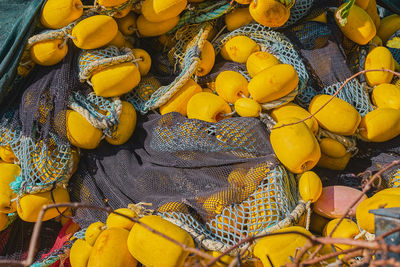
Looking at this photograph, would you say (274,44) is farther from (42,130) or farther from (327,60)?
(42,130)

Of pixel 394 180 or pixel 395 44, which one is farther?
pixel 395 44

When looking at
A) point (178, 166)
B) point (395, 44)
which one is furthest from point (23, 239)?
point (395, 44)

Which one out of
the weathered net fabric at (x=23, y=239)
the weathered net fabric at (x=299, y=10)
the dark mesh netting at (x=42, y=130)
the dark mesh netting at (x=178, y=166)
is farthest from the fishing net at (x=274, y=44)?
the weathered net fabric at (x=23, y=239)

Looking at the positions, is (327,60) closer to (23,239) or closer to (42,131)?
(42,131)

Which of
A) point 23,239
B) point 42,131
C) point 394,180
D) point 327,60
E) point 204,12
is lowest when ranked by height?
point 23,239

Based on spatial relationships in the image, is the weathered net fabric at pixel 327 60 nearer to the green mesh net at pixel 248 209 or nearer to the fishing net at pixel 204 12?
the fishing net at pixel 204 12

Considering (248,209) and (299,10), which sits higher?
(299,10)

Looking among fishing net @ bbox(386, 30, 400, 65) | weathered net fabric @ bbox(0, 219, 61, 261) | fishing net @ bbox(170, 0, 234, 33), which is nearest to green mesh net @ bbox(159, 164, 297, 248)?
weathered net fabric @ bbox(0, 219, 61, 261)

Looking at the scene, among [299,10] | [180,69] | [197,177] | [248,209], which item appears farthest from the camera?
[180,69]

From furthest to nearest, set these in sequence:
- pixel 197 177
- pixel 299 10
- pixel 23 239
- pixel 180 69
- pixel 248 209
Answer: pixel 180 69, pixel 299 10, pixel 23 239, pixel 197 177, pixel 248 209

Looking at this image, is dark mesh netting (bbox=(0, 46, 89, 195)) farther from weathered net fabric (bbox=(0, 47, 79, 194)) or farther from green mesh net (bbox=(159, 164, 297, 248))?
green mesh net (bbox=(159, 164, 297, 248))
